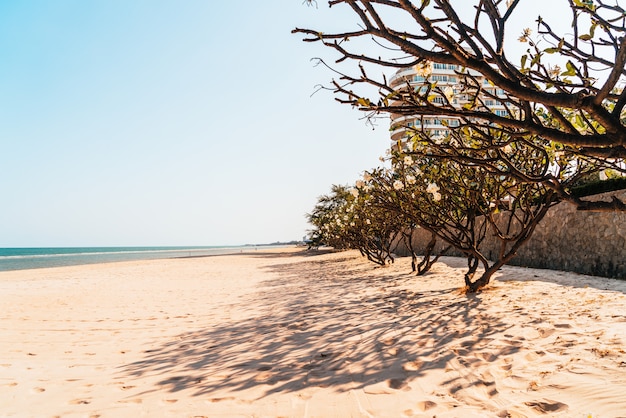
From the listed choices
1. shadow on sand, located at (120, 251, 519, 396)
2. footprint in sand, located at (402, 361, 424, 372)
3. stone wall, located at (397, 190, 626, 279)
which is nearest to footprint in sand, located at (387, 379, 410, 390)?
shadow on sand, located at (120, 251, 519, 396)

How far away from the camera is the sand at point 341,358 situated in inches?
115

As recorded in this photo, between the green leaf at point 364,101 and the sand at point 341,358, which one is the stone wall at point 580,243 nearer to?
the sand at point 341,358

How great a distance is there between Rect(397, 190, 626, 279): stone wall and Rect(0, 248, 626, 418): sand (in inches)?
61.4

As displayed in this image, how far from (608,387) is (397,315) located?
3.40 metres

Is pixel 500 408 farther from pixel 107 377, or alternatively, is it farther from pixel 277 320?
pixel 277 320

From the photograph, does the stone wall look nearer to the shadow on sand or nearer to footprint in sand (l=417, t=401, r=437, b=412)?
the shadow on sand

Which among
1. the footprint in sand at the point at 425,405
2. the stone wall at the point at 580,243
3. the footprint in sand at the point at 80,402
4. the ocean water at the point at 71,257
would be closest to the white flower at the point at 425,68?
the footprint in sand at the point at 425,405

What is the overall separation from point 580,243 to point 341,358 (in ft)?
29.8

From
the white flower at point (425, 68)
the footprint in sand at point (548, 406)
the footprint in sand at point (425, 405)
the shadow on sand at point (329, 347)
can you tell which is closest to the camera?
the footprint in sand at point (548, 406)

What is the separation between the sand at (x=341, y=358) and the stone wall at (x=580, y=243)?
1.56 m

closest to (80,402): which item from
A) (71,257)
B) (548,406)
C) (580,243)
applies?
(548,406)

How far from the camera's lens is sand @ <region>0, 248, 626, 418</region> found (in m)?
2.93

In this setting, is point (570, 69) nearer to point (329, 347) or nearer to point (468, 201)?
point (329, 347)

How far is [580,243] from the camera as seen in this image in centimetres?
1024
